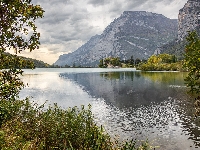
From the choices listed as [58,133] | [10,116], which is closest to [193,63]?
[58,133]

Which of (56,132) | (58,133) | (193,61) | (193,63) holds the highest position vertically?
(193,61)

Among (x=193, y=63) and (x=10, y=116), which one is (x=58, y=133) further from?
(x=193, y=63)

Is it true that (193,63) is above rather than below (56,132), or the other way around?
above

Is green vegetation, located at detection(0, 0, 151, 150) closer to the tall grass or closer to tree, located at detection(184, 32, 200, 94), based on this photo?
the tall grass

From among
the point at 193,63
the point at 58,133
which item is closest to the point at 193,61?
the point at 193,63

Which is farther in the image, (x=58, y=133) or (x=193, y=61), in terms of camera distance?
(x=58, y=133)

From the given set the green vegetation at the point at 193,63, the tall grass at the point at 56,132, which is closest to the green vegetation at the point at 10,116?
the tall grass at the point at 56,132

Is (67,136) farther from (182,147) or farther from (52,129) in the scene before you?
(182,147)

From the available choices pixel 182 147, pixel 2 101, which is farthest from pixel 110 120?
pixel 2 101

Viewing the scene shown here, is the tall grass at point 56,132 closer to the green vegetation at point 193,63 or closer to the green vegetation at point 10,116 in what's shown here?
the green vegetation at point 10,116

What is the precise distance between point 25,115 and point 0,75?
33.0 ft

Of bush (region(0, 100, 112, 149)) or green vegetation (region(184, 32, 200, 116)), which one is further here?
green vegetation (region(184, 32, 200, 116))

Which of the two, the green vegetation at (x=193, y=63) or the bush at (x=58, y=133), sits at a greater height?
the green vegetation at (x=193, y=63)

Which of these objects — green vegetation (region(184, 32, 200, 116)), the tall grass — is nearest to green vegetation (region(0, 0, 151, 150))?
the tall grass
